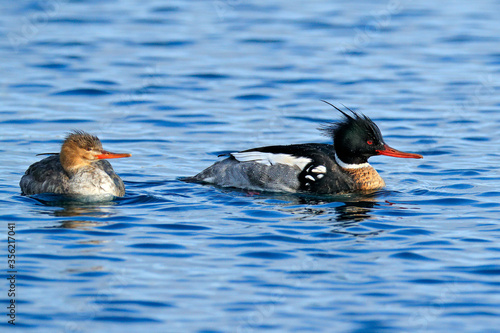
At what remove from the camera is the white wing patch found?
11984mm

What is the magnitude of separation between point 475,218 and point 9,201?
5785mm

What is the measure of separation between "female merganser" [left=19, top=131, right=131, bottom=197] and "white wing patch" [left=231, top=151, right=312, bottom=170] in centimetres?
189

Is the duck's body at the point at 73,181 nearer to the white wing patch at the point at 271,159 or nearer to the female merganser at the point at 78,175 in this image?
the female merganser at the point at 78,175

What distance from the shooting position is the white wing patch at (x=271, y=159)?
39.3 ft

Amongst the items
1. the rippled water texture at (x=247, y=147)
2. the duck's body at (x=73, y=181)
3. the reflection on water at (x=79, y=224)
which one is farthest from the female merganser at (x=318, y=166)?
the reflection on water at (x=79, y=224)

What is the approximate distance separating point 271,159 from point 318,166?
682mm

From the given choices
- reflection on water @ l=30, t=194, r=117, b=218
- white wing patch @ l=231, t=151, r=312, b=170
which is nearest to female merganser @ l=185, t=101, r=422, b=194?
white wing patch @ l=231, t=151, r=312, b=170

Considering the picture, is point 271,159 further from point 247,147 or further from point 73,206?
point 73,206

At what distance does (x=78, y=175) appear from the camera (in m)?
11.3

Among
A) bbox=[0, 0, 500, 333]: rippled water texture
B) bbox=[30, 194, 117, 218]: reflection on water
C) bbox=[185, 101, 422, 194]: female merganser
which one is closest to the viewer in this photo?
bbox=[0, 0, 500, 333]: rippled water texture

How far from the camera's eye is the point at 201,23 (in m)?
24.4

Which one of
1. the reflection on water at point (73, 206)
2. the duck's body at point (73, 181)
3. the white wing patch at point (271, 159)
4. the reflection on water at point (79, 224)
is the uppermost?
the white wing patch at point (271, 159)

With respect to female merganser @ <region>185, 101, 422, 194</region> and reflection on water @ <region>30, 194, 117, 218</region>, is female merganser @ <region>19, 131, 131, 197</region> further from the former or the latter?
female merganser @ <region>185, 101, 422, 194</region>

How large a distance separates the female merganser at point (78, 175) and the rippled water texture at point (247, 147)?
0.20 meters
